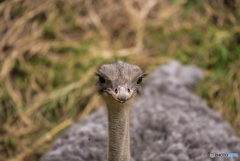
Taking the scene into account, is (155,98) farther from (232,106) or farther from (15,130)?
(15,130)

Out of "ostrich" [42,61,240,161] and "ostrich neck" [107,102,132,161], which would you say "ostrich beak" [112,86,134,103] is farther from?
"ostrich neck" [107,102,132,161]

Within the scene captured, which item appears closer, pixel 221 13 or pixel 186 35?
pixel 221 13

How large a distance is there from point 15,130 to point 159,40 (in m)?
2.06

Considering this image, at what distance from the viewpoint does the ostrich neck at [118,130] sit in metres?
1.46

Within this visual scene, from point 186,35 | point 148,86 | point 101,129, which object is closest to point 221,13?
point 186,35

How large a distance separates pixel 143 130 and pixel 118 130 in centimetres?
A: 64

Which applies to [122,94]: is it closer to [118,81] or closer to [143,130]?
[118,81]

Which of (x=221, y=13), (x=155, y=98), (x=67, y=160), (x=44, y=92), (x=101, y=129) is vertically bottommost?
(x=67, y=160)

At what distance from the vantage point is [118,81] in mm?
1359

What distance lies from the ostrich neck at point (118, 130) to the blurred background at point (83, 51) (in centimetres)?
102

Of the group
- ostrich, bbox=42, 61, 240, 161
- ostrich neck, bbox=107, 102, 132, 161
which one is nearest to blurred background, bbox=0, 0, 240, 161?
ostrich, bbox=42, 61, 240, 161

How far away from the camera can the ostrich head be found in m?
1.33

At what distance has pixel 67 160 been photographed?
1948mm

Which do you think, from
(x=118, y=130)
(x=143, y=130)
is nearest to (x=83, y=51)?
(x=143, y=130)
